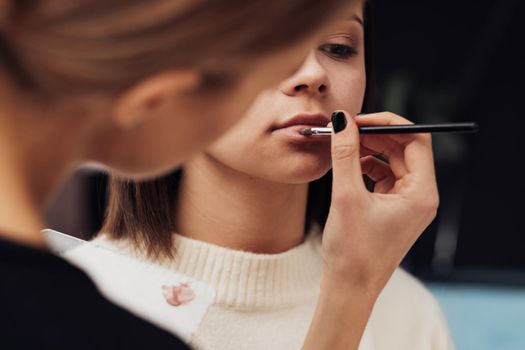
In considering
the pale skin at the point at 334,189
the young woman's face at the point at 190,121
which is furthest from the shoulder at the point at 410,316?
the young woman's face at the point at 190,121

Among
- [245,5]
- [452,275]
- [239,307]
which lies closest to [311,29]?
[245,5]

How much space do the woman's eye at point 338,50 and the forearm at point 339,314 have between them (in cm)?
28

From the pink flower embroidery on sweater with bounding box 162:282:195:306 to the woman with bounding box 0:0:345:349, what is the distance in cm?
47

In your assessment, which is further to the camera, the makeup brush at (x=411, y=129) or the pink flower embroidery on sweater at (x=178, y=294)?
the pink flower embroidery on sweater at (x=178, y=294)

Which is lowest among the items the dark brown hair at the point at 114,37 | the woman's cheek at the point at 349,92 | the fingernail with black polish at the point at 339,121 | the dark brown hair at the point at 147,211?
the dark brown hair at the point at 147,211

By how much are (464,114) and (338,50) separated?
1.92 meters

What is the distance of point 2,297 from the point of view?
38 centimetres

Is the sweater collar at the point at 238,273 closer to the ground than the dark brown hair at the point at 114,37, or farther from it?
closer to the ground

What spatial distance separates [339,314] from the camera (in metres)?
0.73

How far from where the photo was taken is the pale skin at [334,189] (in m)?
0.75

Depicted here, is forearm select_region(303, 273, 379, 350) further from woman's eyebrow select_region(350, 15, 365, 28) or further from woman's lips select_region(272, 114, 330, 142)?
woman's eyebrow select_region(350, 15, 365, 28)

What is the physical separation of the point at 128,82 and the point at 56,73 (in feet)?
0.11

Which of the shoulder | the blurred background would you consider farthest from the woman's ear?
the blurred background

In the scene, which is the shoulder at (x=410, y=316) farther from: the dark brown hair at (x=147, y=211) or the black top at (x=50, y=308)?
the black top at (x=50, y=308)
